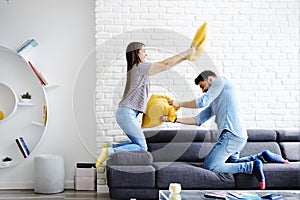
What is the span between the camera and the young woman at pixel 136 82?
7.95 ft

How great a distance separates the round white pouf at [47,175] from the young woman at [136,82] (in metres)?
2.38

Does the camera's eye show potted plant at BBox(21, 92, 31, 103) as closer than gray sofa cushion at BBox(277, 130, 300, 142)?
No

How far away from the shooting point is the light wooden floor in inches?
179

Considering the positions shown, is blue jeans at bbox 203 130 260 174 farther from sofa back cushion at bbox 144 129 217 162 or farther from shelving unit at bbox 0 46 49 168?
shelving unit at bbox 0 46 49 168

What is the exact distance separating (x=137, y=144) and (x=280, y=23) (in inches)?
111

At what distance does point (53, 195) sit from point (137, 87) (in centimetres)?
272

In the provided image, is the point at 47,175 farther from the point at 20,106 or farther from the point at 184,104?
the point at 184,104

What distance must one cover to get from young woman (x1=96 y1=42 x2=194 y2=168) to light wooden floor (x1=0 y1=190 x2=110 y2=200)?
2.14m

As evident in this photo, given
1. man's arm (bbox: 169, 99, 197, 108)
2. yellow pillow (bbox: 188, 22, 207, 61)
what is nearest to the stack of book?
man's arm (bbox: 169, 99, 197, 108)

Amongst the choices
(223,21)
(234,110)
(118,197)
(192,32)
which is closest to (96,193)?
(118,197)

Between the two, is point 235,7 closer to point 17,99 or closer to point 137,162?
point 137,162

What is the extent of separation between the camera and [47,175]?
15.7 feet

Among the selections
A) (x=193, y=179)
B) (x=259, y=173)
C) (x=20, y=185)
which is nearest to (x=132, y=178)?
(x=193, y=179)

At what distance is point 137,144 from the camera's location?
322cm
